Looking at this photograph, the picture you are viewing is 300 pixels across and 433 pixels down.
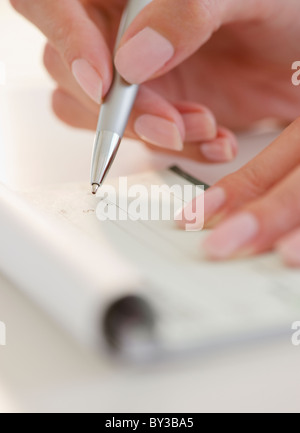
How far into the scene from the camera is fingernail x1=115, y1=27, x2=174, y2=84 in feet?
1.98

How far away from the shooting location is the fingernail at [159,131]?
2.44ft

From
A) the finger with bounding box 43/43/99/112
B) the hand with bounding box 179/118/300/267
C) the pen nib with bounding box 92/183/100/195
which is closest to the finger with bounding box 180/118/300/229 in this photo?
the hand with bounding box 179/118/300/267

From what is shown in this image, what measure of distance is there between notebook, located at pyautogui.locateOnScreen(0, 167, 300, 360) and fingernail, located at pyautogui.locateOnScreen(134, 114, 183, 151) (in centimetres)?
25

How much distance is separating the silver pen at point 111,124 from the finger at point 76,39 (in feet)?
0.04

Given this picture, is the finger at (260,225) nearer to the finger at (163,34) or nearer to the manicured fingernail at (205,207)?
the manicured fingernail at (205,207)

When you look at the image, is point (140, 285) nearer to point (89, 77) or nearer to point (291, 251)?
point (291, 251)

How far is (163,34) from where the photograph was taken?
0.60 meters

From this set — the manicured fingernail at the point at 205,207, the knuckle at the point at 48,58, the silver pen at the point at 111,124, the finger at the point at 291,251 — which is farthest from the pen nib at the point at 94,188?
the knuckle at the point at 48,58

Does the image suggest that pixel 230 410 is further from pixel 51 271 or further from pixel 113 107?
pixel 113 107

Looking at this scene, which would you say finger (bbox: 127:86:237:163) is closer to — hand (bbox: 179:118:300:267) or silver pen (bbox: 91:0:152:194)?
silver pen (bbox: 91:0:152:194)

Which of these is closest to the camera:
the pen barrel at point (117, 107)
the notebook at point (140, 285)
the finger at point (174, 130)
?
the notebook at point (140, 285)

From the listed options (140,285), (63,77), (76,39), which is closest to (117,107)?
(76,39)

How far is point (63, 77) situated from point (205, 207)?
407 millimetres
